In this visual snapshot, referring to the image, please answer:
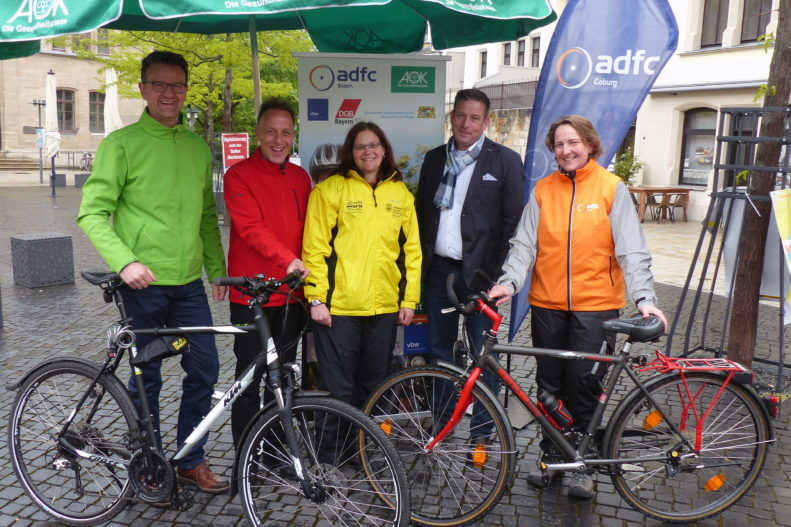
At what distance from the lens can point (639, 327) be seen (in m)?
3.19

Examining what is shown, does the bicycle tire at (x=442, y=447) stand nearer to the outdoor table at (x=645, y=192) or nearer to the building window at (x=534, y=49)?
the outdoor table at (x=645, y=192)

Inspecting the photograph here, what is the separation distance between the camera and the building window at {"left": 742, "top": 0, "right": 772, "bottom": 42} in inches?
714

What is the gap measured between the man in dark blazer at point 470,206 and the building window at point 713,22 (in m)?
18.8

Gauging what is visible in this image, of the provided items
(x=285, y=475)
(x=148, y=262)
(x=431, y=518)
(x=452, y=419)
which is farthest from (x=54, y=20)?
(x=431, y=518)

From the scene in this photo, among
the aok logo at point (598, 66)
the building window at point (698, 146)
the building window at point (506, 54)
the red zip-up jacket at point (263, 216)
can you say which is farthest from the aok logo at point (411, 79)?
the building window at point (506, 54)

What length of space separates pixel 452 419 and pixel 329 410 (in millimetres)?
722

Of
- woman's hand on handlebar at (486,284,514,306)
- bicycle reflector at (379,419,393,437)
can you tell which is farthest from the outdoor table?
bicycle reflector at (379,419,393,437)

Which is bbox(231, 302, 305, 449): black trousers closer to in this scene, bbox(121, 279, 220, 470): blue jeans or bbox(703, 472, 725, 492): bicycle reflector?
bbox(121, 279, 220, 470): blue jeans

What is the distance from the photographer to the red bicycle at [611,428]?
3375mm

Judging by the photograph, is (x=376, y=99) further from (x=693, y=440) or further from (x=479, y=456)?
(x=693, y=440)

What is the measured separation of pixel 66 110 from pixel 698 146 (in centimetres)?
3358

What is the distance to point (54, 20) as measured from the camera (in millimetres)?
2994

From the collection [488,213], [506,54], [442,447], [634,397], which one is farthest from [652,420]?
[506,54]

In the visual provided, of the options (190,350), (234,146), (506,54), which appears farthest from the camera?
(506,54)
